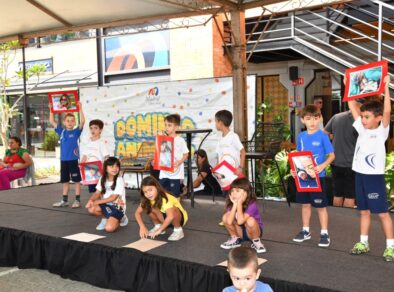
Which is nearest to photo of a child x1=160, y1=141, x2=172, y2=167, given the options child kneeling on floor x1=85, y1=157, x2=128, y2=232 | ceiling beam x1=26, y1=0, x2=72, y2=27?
child kneeling on floor x1=85, y1=157, x2=128, y2=232

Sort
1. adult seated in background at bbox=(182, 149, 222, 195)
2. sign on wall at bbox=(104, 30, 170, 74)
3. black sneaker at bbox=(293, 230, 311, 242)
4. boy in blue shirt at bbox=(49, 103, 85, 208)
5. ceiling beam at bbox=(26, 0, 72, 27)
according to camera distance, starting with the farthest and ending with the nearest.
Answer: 1. sign on wall at bbox=(104, 30, 170, 74)
2. ceiling beam at bbox=(26, 0, 72, 27)
3. adult seated in background at bbox=(182, 149, 222, 195)
4. boy in blue shirt at bbox=(49, 103, 85, 208)
5. black sneaker at bbox=(293, 230, 311, 242)

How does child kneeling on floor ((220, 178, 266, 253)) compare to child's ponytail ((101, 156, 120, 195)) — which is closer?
child kneeling on floor ((220, 178, 266, 253))

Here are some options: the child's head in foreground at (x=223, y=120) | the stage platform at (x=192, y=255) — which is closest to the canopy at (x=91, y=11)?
the child's head in foreground at (x=223, y=120)

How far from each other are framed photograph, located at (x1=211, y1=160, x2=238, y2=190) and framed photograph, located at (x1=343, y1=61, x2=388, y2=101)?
1.45 meters

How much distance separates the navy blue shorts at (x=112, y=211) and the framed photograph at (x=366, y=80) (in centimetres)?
262

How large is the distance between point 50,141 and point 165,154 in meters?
12.0

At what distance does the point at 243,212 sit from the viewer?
12.3 ft

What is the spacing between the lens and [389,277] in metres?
3.21

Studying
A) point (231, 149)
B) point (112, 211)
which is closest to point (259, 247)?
point (231, 149)

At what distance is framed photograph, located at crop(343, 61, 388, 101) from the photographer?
3572mm

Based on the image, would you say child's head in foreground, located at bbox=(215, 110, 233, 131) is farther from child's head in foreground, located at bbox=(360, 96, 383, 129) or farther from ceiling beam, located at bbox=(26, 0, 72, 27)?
ceiling beam, located at bbox=(26, 0, 72, 27)

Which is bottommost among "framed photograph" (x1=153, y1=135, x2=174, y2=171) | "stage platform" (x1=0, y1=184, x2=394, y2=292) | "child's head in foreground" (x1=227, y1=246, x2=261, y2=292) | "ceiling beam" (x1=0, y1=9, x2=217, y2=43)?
"stage platform" (x1=0, y1=184, x2=394, y2=292)

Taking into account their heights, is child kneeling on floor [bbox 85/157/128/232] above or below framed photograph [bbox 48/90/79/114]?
below

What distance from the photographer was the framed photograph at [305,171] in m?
3.88
